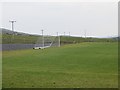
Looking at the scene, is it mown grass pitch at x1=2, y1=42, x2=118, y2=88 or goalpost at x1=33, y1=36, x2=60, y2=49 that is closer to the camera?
mown grass pitch at x1=2, y1=42, x2=118, y2=88

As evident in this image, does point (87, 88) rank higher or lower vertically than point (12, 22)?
lower

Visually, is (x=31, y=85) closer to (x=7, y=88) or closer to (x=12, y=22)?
(x=7, y=88)

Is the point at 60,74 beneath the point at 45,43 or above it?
beneath

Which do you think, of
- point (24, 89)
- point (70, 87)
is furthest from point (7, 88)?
point (70, 87)

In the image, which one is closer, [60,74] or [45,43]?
[60,74]

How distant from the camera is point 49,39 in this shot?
12512cm

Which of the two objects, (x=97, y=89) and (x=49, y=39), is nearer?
(x=97, y=89)

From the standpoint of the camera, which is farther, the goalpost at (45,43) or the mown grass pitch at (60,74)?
the goalpost at (45,43)

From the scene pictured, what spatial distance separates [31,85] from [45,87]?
2.29 feet

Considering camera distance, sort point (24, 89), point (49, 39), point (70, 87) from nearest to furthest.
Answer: point (24, 89)
point (70, 87)
point (49, 39)

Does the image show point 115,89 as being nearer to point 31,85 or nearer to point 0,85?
point 31,85

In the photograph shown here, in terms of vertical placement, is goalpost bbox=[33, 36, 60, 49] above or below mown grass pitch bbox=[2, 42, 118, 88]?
above

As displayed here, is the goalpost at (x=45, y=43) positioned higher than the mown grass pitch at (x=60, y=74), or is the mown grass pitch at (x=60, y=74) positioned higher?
the goalpost at (x=45, y=43)

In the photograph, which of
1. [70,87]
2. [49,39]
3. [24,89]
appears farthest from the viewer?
[49,39]
